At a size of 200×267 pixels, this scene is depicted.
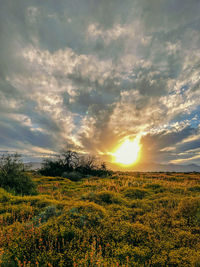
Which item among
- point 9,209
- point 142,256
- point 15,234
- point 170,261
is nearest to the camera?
point 170,261

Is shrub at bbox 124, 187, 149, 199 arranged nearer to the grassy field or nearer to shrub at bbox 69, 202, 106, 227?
the grassy field

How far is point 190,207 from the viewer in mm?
7812

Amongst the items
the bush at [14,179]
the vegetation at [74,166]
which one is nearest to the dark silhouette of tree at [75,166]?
the vegetation at [74,166]

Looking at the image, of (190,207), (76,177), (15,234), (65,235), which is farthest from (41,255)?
(76,177)

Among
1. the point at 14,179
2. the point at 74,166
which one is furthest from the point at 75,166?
the point at 14,179

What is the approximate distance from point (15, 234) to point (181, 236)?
6.04 m

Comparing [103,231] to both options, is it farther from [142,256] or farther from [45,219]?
[45,219]

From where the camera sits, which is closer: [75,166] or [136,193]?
[136,193]

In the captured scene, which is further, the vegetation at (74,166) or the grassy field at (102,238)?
the vegetation at (74,166)

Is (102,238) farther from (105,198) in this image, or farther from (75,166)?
(75,166)

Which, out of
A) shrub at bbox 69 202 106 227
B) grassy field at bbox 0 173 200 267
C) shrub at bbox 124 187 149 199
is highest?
shrub at bbox 124 187 149 199

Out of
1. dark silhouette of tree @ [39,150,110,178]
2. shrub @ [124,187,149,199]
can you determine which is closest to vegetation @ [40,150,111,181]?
dark silhouette of tree @ [39,150,110,178]

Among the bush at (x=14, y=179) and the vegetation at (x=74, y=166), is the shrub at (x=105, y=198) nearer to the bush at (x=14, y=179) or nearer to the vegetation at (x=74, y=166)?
the bush at (x=14, y=179)

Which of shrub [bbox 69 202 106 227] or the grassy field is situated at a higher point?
shrub [bbox 69 202 106 227]
